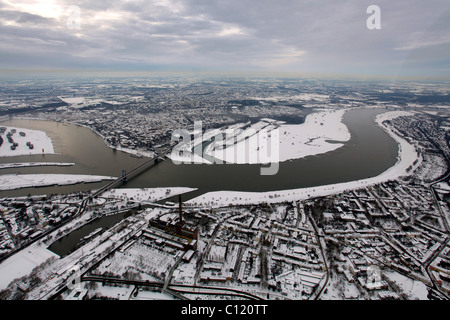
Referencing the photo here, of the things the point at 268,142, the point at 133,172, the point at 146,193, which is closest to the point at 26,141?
the point at 133,172

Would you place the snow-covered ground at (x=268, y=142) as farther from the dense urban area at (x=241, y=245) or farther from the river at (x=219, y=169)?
the dense urban area at (x=241, y=245)

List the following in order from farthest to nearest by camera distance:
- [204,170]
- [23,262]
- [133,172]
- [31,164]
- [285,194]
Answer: [31,164], [204,170], [133,172], [285,194], [23,262]

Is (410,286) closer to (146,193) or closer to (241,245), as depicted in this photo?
(241,245)

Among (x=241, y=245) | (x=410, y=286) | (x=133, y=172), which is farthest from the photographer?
(x=133, y=172)

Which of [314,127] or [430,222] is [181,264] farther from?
[314,127]

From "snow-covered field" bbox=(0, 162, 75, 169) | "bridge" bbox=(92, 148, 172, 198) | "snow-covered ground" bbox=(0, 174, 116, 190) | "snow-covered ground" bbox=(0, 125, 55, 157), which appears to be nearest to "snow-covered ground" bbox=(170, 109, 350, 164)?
"bridge" bbox=(92, 148, 172, 198)

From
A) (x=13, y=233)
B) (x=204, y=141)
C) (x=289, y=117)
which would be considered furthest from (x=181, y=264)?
(x=289, y=117)

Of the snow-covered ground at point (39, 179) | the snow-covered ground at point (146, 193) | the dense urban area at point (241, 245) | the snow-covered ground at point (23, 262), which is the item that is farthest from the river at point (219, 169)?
the snow-covered ground at point (23, 262)
